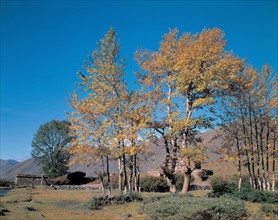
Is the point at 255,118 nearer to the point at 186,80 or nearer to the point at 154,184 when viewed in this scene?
the point at 186,80

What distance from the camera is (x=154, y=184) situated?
32.7 metres

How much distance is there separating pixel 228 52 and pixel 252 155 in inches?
318

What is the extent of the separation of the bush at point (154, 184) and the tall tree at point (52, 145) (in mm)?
27658

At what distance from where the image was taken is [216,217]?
395 inches

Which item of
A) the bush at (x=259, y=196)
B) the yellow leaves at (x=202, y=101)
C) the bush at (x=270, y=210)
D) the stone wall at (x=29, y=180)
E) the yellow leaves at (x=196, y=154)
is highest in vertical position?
the yellow leaves at (x=202, y=101)

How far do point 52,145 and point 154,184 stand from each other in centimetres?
3198

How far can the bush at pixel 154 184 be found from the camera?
32844 millimetres

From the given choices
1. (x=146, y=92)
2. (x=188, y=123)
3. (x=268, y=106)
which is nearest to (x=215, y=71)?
(x=188, y=123)

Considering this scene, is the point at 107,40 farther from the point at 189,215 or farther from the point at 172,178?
the point at 189,215

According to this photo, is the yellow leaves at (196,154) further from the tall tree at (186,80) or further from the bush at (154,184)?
the bush at (154,184)

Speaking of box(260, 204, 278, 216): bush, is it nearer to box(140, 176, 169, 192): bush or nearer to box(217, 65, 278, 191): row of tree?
box(217, 65, 278, 191): row of tree

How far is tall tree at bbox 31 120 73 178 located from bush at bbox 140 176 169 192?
90.7ft

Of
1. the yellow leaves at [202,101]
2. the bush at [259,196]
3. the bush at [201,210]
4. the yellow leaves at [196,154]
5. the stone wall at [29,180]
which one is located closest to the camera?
the bush at [201,210]

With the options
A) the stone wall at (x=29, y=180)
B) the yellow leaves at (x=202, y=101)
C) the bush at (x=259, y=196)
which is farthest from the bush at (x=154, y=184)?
the stone wall at (x=29, y=180)
